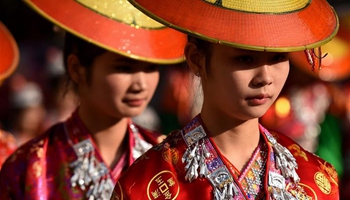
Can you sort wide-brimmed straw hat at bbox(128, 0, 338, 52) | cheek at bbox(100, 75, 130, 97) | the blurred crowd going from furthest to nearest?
the blurred crowd → cheek at bbox(100, 75, 130, 97) → wide-brimmed straw hat at bbox(128, 0, 338, 52)

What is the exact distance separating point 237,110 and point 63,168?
52.3 inches

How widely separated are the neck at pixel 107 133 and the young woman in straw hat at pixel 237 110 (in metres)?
1.03

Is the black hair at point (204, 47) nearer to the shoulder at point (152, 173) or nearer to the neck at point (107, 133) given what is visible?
the shoulder at point (152, 173)

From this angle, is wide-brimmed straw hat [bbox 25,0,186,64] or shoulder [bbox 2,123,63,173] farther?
shoulder [bbox 2,123,63,173]

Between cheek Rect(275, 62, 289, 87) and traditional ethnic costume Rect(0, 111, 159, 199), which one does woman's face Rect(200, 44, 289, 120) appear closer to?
cheek Rect(275, 62, 289, 87)

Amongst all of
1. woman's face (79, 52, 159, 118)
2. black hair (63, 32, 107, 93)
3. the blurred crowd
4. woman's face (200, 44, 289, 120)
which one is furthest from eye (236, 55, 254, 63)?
the blurred crowd

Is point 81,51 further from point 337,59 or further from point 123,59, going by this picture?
point 337,59

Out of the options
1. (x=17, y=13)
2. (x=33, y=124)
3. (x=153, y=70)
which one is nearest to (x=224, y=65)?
(x=153, y=70)

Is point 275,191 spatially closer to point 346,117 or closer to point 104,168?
point 104,168

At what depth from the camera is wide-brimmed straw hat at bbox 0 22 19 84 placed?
520cm

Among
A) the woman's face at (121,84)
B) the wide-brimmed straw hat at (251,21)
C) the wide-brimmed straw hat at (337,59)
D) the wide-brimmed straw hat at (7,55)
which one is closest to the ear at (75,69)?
the woman's face at (121,84)

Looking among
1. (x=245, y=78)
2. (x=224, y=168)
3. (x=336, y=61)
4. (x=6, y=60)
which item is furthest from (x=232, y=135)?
(x=336, y=61)

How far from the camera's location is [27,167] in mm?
4387

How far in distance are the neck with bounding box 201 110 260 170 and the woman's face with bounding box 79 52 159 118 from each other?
2.85 ft
